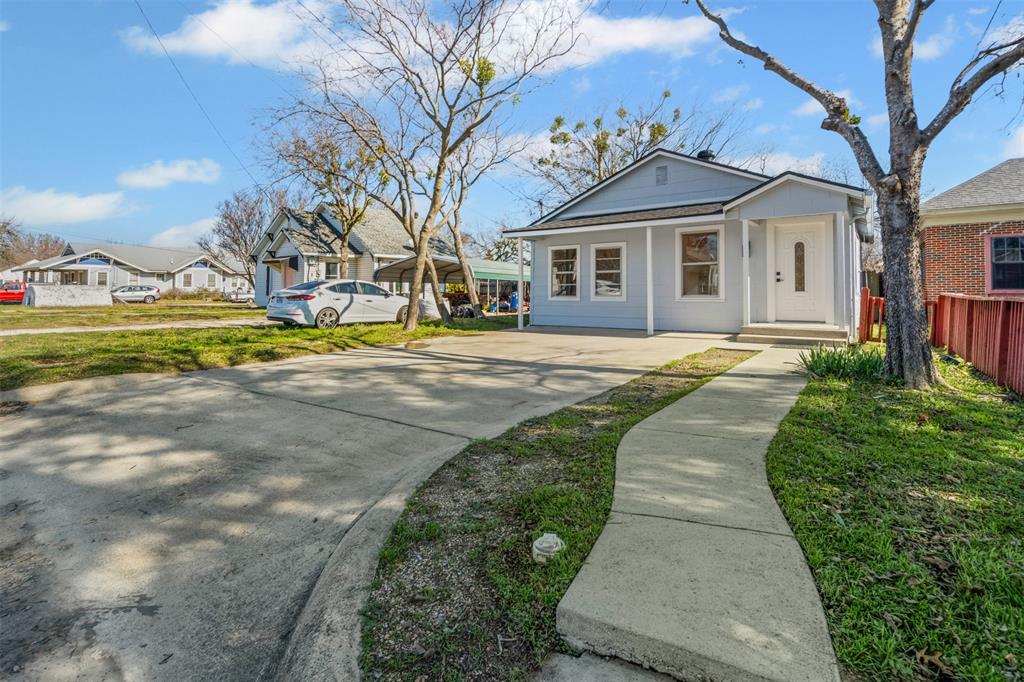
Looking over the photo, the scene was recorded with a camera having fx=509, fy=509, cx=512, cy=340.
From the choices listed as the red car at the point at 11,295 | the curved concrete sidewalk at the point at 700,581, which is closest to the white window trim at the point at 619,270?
the curved concrete sidewalk at the point at 700,581

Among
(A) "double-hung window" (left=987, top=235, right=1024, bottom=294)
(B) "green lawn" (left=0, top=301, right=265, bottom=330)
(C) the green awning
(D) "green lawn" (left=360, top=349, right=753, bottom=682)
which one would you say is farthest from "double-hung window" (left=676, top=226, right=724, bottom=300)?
(B) "green lawn" (left=0, top=301, right=265, bottom=330)

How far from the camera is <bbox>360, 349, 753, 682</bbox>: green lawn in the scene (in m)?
1.92

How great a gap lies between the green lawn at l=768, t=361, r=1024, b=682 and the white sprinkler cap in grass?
1.10m

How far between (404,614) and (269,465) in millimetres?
2351

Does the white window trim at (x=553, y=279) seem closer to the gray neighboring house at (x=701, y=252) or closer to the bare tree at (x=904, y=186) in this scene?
the gray neighboring house at (x=701, y=252)

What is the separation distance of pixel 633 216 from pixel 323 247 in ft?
59.7

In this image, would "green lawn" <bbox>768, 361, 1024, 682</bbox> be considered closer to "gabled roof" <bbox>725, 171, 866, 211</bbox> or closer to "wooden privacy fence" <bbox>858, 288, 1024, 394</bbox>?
"wooden privacy fence" <bbox>858, 288, 1024, 394</bbox>

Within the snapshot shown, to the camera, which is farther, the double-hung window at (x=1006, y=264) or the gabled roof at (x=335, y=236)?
the gabled roof at (x=335, y=236)

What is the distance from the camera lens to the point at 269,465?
400 cm

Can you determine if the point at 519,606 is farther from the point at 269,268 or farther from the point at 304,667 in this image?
the point at 269,268

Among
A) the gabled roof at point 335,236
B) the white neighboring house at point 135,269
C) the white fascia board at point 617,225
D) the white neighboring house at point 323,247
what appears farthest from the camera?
the white neighboring house at point 135,269

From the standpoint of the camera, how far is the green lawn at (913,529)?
1788mm

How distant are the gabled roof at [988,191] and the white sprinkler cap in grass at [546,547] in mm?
16510

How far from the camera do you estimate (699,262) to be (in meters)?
12.6
